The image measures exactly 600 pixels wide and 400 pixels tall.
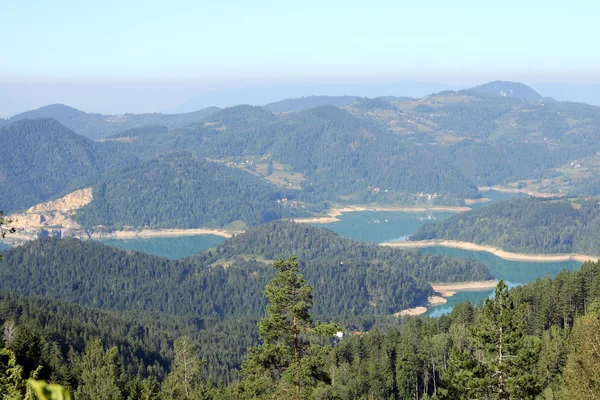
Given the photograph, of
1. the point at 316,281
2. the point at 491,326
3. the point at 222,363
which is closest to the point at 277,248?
the point at 316,281

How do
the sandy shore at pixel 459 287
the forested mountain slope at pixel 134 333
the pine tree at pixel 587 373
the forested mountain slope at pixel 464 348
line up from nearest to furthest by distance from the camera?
the pine tree at pixel 587 373 → the forested mountain slope at pixel 464 348 → the forested mountain slope at pixel 134 333 → the sandy shore at pixel 459 287

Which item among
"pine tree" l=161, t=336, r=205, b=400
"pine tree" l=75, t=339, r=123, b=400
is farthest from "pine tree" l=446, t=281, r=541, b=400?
"pine tree" l=161, t=336, r=205, b=400

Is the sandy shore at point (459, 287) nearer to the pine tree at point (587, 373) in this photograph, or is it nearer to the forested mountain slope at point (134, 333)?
the forested mountain slope at point (134, 333)

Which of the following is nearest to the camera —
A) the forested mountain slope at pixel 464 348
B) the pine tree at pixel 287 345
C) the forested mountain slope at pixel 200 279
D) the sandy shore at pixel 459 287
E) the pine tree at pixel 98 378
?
the pine tree at pixel 287 345

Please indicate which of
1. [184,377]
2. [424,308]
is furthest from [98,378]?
[424,308]

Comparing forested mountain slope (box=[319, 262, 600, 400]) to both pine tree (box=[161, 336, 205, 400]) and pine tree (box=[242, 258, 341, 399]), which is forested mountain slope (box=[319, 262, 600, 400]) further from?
pine tree (box=[161, 336, 205, 400])

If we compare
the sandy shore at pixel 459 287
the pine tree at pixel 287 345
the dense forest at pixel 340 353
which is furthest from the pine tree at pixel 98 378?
the sandy shore at pixel 459 287
